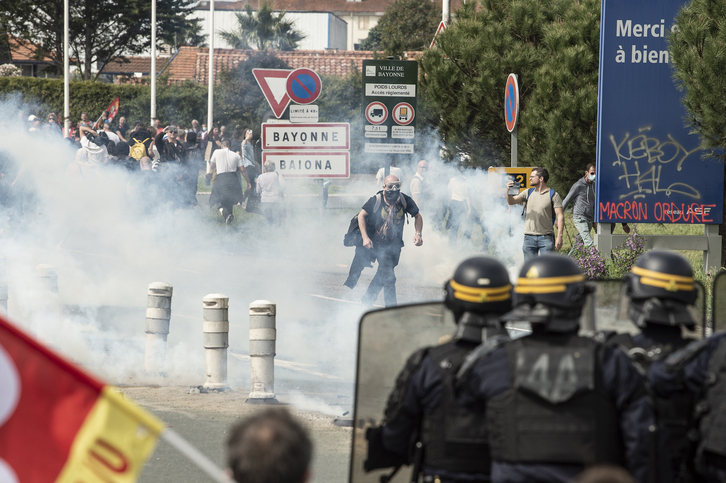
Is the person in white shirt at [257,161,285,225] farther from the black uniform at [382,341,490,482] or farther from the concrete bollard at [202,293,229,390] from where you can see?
the black uniform at [382,341,490,482]

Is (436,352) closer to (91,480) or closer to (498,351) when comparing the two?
(498,351)

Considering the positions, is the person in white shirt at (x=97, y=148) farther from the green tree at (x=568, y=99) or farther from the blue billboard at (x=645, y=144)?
the blue billboard at (x=645, y=144)

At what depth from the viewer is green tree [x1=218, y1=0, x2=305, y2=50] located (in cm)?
5547

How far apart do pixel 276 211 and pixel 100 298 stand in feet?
21.4

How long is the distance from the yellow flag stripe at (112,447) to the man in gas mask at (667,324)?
1.62 metres

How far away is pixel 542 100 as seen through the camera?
15242 mm

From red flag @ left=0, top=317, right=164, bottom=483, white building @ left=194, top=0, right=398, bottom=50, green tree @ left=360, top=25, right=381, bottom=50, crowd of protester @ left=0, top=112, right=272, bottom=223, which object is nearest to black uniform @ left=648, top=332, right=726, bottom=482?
red flag @ left=0, top=317, right=164, bottom=483

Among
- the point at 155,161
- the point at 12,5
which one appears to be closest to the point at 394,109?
the point at 155,161

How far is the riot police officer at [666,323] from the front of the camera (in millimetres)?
3119

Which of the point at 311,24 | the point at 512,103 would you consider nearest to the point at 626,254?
the point at 512,103

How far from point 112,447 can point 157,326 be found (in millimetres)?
5671

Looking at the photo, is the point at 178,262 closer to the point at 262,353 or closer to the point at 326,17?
the point at 262,353

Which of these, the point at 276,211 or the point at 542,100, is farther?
the point at 276,211

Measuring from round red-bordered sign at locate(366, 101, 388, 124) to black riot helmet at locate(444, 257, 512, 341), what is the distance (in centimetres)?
982
